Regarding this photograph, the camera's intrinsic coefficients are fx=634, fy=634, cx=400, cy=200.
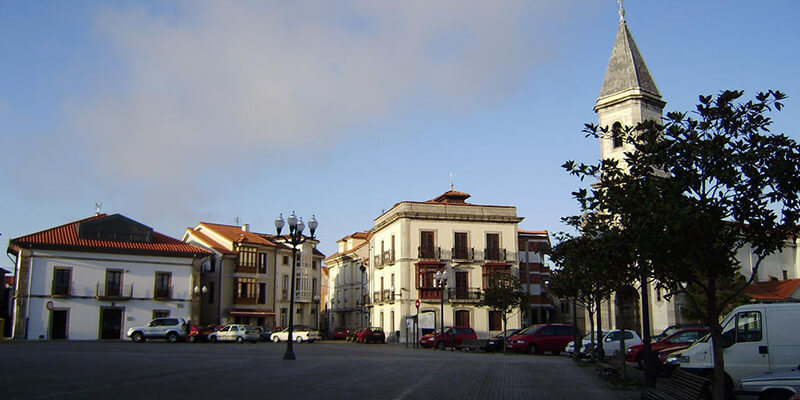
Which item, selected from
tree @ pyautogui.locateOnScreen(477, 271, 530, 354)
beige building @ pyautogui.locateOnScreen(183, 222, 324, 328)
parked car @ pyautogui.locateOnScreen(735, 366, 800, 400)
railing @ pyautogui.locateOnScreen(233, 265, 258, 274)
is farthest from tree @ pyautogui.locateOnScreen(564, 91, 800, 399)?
railing @ pyautogui.locateOnScreen(233, 265, 258, 274)

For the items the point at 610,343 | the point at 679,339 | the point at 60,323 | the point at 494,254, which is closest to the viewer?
the point at 679,339

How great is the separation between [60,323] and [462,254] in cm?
3025

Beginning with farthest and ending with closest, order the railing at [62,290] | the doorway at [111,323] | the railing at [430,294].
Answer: the railing at [430,294] < the doorway at [111,323] < the railing at [62,290]

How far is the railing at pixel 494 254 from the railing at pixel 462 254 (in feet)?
3.78

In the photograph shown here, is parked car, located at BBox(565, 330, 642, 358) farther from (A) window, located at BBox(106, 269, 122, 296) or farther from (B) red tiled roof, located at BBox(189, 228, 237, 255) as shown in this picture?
(B) red tiled roof, located at BBox(189, 228, 237, 255)

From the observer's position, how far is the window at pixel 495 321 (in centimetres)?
5131

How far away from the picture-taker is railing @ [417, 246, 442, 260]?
→ 5116 centimetres

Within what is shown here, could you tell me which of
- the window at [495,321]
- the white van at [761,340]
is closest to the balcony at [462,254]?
the window at [495,321]

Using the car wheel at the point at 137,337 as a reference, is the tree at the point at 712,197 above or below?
above

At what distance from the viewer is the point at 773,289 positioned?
161 feet

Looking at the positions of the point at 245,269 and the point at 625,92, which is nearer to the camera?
the point at 625,92

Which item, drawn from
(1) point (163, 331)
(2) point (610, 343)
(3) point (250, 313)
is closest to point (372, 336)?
(3) point (250, 313)

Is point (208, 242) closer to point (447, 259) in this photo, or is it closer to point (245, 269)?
point (245, 269)

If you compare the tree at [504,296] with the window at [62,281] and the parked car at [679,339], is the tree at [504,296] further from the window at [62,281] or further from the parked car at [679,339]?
→ the window at [62,281]
